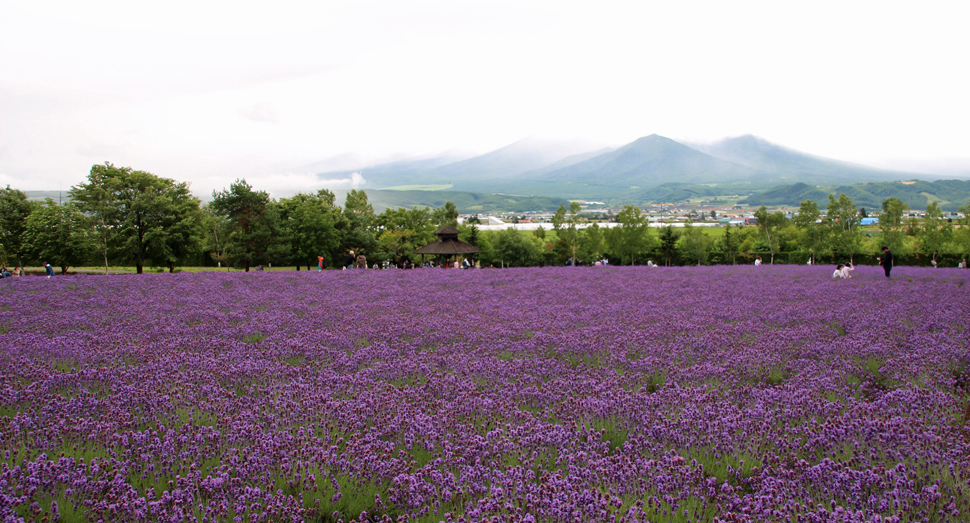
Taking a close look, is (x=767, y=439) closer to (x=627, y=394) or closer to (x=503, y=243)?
(x=627, y=394)

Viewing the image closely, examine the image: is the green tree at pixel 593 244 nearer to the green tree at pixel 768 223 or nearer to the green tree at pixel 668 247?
the green tree at pixel 668 247

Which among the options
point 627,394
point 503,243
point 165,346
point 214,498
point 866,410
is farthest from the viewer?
point 503,243

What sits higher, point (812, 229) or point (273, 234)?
point (273, 234)

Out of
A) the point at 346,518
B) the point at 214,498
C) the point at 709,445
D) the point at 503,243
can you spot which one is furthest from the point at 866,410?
the point at 503,243

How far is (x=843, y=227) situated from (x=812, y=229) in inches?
132

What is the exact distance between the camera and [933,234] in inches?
2000

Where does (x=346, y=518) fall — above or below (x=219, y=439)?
below

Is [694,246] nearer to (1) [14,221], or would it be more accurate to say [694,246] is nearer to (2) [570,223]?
(2) [570,223]

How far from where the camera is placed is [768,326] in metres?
9.36

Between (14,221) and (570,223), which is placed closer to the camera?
(14,221)

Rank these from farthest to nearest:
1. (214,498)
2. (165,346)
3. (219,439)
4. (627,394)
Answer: (165,346), (627,394), (219,439), (214,498)

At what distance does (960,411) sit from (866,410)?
1151mm

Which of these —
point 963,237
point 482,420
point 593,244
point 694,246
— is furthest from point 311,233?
point 963,237

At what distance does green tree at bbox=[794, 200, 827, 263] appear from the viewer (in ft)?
165
